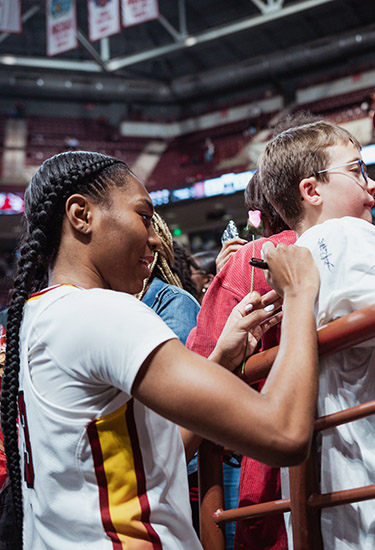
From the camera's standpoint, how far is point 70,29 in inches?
466

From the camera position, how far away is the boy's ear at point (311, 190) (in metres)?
1.36

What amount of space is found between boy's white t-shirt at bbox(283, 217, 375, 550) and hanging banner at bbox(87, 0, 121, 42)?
36.7 ft

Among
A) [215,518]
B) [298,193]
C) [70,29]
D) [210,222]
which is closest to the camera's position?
[215,518]

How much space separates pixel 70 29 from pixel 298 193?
1172cm

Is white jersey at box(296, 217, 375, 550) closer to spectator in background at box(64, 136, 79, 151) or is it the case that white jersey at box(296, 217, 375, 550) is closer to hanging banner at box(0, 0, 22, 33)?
hanging banner at box(0, 0, 22, 33)

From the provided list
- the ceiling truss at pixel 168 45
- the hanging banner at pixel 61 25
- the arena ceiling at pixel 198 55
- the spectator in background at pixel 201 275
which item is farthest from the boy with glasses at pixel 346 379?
the arena ceiling at pixel 198 55

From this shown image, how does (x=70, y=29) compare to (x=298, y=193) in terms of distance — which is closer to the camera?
(x=298, y=193)

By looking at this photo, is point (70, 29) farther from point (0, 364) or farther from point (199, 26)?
point (0, 364)

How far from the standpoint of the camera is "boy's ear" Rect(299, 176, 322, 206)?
53.6 inches

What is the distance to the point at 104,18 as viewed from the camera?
37.6 ft

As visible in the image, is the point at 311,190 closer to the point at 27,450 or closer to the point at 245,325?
the point at 245,325

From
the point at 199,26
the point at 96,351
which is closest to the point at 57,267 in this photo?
the point at 96,351

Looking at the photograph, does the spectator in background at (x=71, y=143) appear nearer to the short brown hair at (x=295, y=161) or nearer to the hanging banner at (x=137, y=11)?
the hanging banner at (x=137, y=11)
